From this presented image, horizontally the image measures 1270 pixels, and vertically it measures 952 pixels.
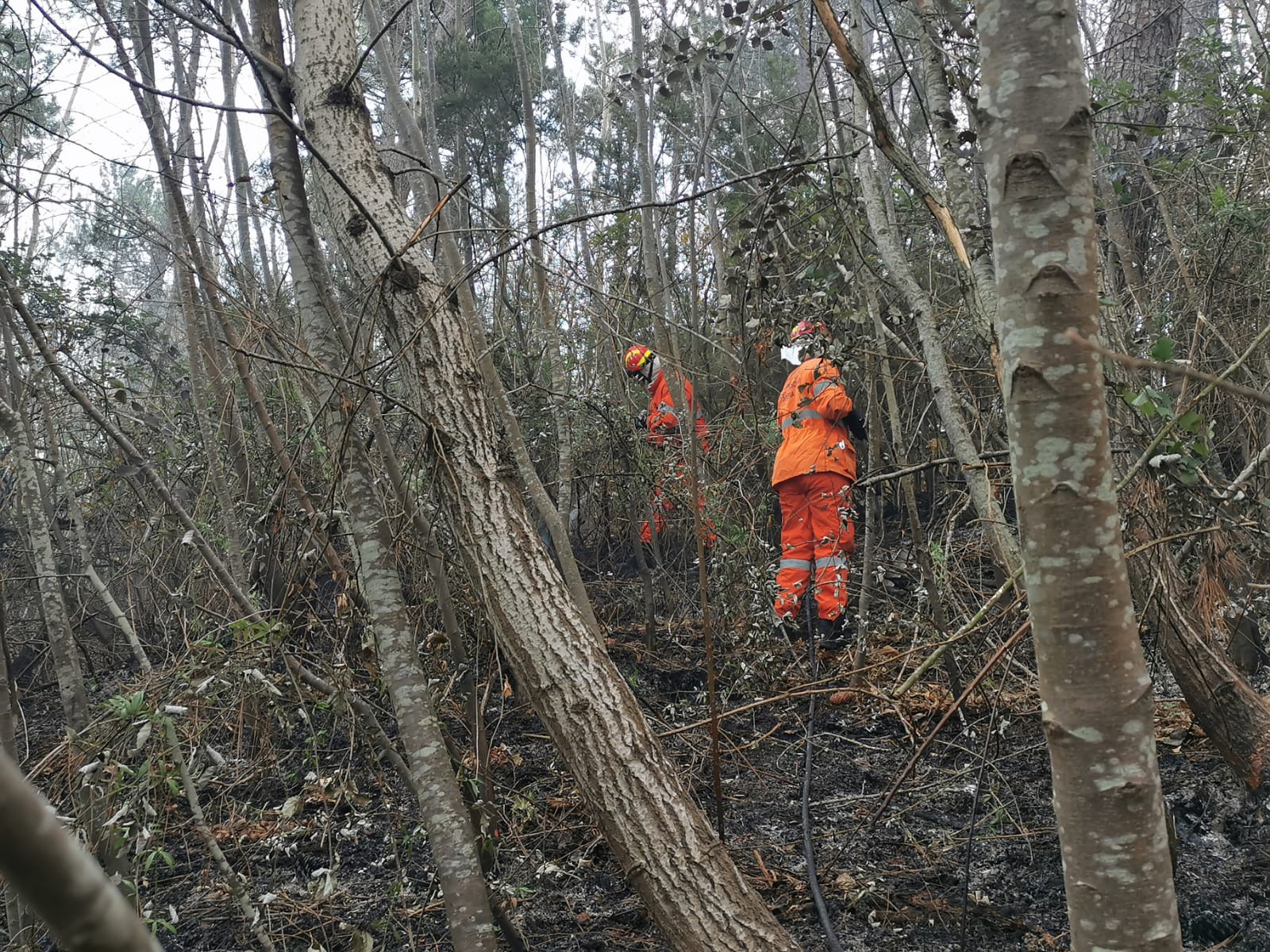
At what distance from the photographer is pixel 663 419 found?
21.2ft

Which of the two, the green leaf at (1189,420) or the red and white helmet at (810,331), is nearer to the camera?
the green leaf at (1189,420)

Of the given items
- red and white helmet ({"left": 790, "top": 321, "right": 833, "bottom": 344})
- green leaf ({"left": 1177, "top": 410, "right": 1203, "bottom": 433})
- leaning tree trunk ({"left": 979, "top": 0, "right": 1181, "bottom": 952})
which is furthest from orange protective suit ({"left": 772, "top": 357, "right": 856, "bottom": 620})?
leaning tree trunk ({"left": 979, "top": 0, "right": 1181, "bottom": 952})

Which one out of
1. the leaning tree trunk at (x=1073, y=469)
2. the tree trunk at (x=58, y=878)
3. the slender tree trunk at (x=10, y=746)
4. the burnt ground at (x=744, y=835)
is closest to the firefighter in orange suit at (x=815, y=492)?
the burnt ground at (x=744, y=835)

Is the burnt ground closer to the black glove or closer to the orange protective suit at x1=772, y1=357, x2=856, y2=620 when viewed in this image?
the orange protective suit at x1=772, y1=357, x2=856, y2=620

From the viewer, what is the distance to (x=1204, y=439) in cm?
240

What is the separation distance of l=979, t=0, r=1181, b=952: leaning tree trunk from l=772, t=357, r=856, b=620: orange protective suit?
4.27 m

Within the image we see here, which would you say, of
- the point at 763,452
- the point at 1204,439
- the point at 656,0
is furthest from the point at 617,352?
the point at 656,0

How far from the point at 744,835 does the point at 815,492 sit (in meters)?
2.83

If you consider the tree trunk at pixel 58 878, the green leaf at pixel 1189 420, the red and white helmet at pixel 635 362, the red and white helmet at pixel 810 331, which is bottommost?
the tree trunk at pixel 58 878

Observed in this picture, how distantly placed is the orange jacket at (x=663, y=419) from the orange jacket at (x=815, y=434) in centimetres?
58

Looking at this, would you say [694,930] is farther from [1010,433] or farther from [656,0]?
[656,0]

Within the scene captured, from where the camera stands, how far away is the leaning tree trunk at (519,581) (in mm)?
2502

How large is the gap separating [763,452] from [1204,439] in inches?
155

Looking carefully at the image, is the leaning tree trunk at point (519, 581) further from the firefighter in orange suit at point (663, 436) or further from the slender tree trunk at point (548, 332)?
the firefighter in orange suit at point (663, 436)
